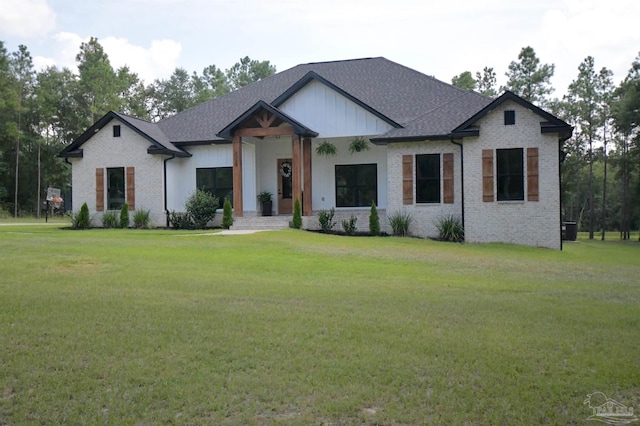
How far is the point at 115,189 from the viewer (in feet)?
77.3

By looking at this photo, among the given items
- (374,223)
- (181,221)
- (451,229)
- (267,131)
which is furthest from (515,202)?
(181,221)

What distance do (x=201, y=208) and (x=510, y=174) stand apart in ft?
38.0

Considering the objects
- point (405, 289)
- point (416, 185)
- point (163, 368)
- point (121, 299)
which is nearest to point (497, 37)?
point (416, 185)

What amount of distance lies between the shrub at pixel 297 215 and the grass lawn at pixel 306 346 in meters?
9.52

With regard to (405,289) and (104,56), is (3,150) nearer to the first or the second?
(104,56)

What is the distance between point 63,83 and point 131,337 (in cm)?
5124

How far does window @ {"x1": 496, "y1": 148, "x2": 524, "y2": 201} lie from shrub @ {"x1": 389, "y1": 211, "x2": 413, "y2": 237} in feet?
10.8

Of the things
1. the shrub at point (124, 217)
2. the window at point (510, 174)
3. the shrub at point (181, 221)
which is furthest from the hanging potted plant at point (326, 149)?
the shrub at point (124, 217)

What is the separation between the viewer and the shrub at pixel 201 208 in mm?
21969

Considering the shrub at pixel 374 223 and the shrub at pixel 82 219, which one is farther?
the shrub at pixel 82 219

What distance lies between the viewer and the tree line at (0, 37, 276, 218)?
1773 inches

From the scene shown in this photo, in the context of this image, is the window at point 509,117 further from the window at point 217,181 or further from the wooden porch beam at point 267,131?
the window at point 217,181

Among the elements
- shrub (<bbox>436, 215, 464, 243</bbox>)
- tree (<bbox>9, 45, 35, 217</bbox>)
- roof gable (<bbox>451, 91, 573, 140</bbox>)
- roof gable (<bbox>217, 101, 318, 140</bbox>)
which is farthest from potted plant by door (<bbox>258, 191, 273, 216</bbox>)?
tree (<bbox>9, 45, 35, 217</bbox>)

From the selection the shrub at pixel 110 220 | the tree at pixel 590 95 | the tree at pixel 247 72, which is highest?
the tree at pixel 247 72
